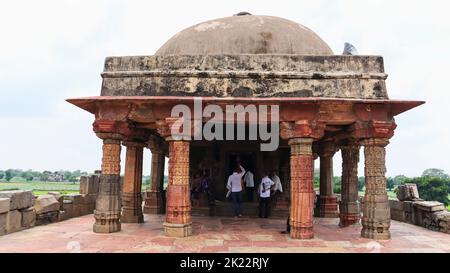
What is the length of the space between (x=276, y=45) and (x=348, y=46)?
5.35 ft

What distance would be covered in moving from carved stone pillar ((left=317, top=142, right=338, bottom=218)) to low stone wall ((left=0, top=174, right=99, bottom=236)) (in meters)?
7.04

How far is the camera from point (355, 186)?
30.7ft

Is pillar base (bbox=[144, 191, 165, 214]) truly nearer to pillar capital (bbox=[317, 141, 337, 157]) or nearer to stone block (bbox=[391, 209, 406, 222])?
pillar capital (bbox=[317, 141, 337, 157])

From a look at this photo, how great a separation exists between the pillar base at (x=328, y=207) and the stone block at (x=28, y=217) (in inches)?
310

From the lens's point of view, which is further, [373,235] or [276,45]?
[276,45]

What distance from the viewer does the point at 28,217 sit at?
8.33m

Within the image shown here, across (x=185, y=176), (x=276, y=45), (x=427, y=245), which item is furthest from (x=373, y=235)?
(x=276, y=45)

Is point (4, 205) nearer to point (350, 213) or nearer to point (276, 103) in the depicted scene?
point (276, 103)

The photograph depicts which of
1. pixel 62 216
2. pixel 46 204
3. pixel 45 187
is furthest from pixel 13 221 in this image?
pixel 45 187

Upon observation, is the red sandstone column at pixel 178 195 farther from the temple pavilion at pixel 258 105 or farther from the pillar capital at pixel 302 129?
the pillar capital at pixel 302 129

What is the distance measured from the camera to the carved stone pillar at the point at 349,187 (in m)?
9.29

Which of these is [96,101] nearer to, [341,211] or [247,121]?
[247,121]

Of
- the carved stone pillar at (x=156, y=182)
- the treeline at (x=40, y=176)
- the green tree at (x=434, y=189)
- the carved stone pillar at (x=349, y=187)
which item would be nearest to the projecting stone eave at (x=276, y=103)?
the carved stone pillar at (x=349, y=187)
